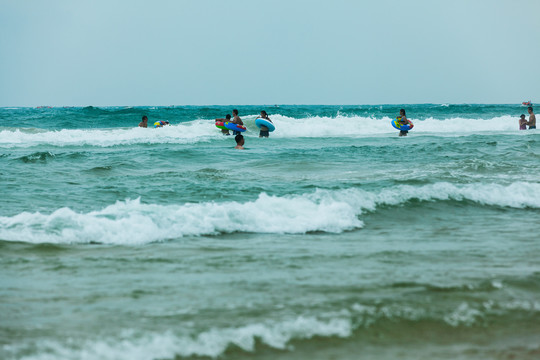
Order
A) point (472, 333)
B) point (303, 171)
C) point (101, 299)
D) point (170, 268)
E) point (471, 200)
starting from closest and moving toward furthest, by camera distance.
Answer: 1. point (472, 333)
2. point (101, 299)
3. point (170, 268)
4. point (471, 200)
5. point (303, 171)

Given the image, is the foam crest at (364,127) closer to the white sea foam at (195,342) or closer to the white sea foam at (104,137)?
the white sea foam at (104,137)

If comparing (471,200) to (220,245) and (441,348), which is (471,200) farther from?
(441,348)

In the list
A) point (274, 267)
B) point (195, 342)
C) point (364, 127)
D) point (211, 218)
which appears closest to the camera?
point (195, 342)

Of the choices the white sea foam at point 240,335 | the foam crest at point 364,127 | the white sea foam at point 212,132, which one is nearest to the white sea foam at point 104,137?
the white sea foam at point 212,132

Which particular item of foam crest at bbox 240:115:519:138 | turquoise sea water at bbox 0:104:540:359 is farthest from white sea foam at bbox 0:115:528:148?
turquoise sea water at bbox 0:104:540:359

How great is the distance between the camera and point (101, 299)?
13.1 feet

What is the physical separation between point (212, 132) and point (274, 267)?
2343cm

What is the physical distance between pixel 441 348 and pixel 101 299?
2.26m

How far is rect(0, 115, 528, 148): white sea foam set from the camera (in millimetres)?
23219

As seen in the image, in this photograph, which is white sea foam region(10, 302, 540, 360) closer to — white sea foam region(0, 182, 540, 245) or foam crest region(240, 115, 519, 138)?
white sea foam region(0, 182, 540, 245)

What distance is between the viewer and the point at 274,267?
4.78 meters

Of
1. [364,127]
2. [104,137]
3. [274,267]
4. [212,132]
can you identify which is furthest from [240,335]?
[364,127]

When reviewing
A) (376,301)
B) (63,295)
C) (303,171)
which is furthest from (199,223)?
(303,171)

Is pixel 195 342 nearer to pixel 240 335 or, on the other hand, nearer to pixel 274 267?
pixel 240 335
